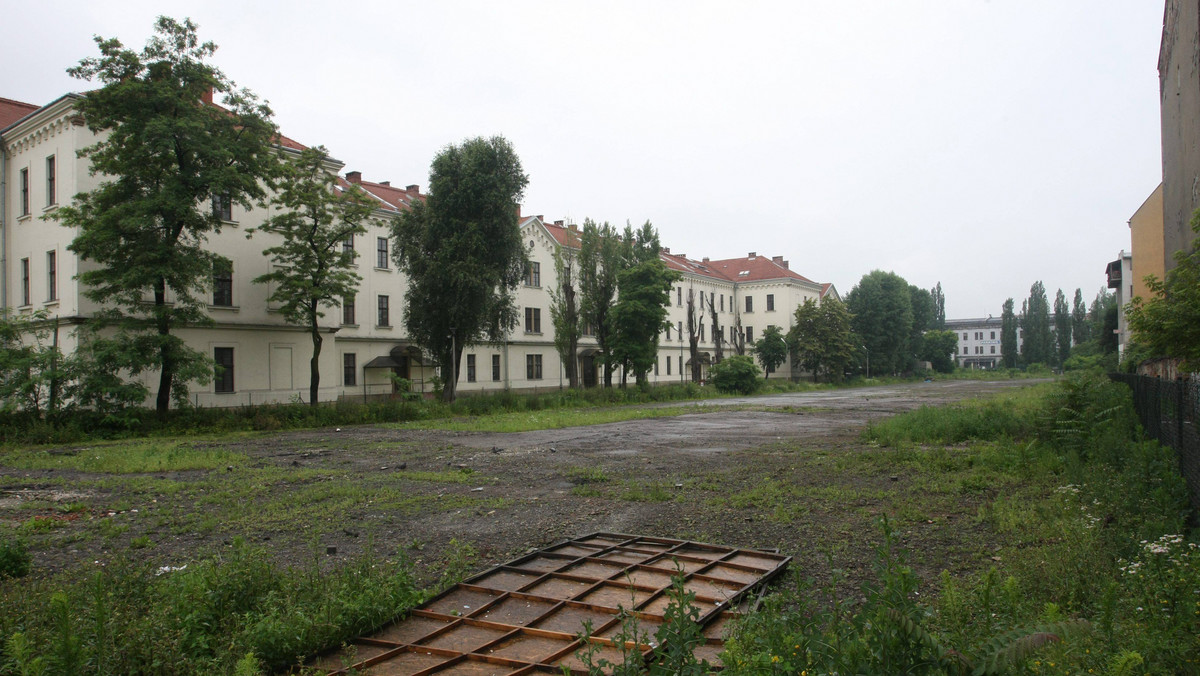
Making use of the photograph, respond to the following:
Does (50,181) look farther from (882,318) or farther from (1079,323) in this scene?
(1079,323)

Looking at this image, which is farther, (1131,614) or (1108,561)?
(1108,561)

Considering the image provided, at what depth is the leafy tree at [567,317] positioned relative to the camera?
43625 millimetres

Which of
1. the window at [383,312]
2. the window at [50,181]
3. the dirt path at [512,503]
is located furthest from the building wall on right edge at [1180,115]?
the window at [383,312]

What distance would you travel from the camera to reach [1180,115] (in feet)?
44.4

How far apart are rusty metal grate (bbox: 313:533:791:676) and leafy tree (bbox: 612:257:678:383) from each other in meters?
36.1

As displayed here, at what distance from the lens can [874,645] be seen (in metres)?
3.03

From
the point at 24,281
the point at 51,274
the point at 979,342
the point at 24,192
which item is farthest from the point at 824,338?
the point at 979,342

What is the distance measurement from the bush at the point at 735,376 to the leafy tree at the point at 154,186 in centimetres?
3377

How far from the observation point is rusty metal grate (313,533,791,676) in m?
4.28

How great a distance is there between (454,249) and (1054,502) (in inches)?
1070

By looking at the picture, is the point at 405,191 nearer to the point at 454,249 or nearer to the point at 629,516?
the point at 454,249

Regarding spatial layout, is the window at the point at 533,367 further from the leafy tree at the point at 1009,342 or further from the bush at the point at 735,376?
the leafy tree at the point at 1009,342

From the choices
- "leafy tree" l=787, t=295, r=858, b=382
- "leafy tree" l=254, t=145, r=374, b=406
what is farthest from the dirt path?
"leafy tree" l=787, t=295, r=858, b=382

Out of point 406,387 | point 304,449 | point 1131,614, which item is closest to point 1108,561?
point 1131,614
